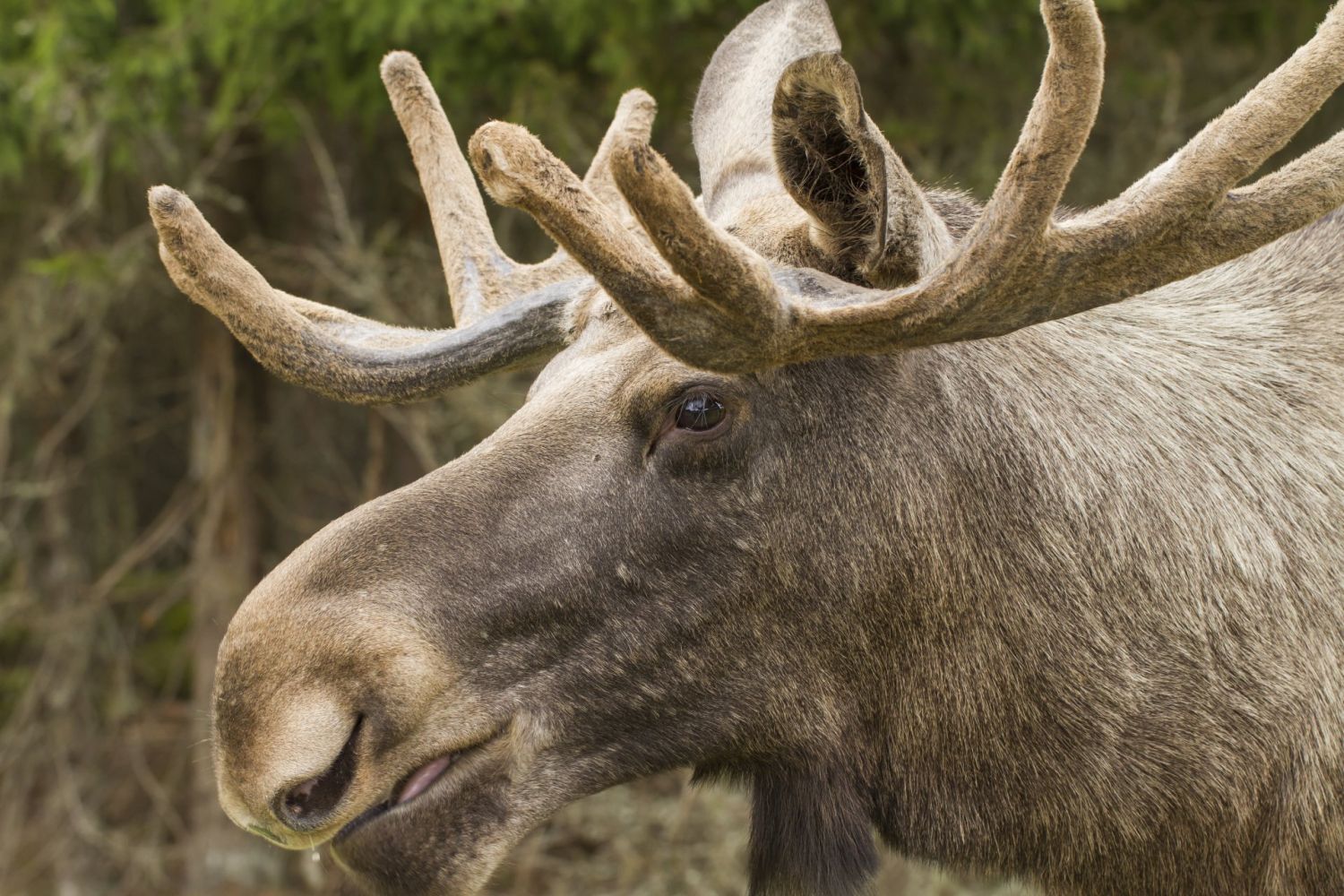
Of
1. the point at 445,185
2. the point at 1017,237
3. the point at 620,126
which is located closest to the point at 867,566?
the point at 1017,237

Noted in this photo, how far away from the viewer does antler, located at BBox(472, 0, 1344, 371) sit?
202 cm

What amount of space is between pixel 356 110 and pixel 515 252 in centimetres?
95

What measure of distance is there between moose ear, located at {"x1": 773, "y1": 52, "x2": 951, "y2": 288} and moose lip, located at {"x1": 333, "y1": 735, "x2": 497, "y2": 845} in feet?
3.19

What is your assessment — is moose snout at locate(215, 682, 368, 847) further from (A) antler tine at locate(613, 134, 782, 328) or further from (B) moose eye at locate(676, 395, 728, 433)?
(A) antler tine at locate(613, 134, 782, 328)

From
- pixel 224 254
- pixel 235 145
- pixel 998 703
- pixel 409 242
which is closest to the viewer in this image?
pixel 998 703

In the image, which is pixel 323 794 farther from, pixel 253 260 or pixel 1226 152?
pixel 253 260

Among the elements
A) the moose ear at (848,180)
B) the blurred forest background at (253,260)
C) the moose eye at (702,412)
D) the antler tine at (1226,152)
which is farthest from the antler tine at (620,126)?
the blurred forest background at (253,260)

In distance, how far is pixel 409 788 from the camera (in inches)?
86.4

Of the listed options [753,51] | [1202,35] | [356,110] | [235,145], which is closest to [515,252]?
[356,110]

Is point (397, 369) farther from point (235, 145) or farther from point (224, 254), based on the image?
point (235, 145)

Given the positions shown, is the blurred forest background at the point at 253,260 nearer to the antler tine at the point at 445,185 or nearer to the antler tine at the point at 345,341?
the antler tine at the point at 445,185

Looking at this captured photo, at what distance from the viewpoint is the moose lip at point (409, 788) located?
86.0 inches

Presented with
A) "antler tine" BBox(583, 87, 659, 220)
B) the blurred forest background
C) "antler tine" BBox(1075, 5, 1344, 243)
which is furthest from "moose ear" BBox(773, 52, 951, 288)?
the blurred forest background

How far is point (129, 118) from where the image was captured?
234 inches
